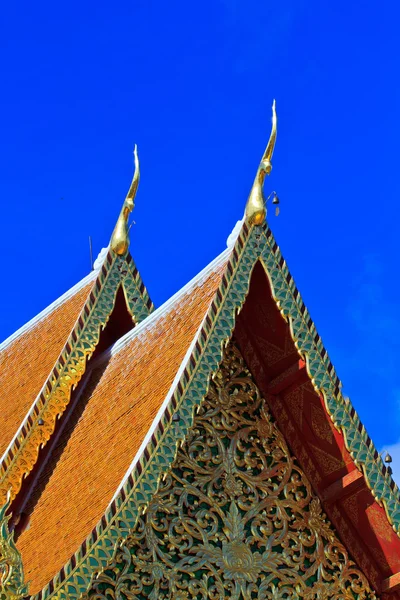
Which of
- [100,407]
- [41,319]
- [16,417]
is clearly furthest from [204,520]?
[41,319]

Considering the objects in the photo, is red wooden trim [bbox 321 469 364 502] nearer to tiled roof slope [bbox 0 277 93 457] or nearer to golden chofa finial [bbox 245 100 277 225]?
golden chofa finial [bbox 245 100 277 225]

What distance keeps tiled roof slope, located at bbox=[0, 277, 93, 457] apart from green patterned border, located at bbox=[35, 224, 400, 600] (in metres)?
1.99

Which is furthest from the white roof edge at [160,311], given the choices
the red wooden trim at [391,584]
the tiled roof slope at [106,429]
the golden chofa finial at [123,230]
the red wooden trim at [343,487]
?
the red wooden trim at [391,584]

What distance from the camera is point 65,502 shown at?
1125 cm

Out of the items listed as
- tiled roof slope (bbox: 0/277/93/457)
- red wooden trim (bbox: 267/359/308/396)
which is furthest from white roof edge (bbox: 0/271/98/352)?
red wooden trim (bbox: 267/359/308/396)

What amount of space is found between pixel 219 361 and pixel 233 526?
105 centimetres

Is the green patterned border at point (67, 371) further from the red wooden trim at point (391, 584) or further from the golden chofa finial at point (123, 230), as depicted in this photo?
the red wooden trim at point (391, 584)

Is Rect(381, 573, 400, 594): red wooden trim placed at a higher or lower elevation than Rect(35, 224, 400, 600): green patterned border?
lower

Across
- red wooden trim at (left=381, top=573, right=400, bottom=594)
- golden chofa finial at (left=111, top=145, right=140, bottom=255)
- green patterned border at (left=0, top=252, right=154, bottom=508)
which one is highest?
golden chofa finial at (left=111, top=145, right=140, bottom=255)

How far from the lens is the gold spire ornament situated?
31.6 ft

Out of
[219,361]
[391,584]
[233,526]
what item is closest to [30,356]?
[219,361]

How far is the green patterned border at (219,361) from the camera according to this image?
412 inches

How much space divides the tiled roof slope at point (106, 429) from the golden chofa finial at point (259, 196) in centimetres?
48

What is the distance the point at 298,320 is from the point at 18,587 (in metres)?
2.72
